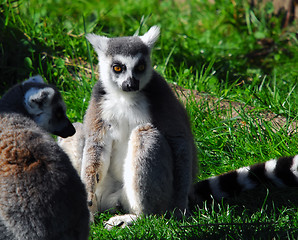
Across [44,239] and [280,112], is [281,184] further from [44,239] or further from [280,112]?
[44,239]

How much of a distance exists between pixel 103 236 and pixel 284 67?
4124 millimetres

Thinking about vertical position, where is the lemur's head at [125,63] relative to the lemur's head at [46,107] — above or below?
above

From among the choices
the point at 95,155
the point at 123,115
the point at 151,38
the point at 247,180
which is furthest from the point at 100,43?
the point at 247,180

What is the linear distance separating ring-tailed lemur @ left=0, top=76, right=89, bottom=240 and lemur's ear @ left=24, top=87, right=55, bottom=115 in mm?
291

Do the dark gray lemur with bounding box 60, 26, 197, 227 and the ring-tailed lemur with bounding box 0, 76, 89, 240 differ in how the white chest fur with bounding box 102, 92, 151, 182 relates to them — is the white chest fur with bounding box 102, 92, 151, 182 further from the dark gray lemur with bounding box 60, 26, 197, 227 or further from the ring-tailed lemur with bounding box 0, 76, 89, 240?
the ring-tailed lemur with bounding box 0, 76, 89, 240

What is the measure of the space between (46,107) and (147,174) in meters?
0.93

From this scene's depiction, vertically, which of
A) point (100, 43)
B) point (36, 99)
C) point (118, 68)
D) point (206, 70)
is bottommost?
point (206, 70)

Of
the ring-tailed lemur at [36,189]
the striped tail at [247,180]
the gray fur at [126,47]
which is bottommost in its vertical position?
the striped tail at [247,180]

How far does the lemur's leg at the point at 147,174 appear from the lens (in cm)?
373

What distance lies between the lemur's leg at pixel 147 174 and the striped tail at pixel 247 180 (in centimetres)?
45

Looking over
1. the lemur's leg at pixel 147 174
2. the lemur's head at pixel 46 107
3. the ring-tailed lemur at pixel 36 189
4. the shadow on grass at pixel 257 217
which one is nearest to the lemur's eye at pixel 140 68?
the lemur's leg at pixel 147 174

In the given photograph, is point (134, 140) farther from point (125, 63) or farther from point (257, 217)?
point (257, 217)

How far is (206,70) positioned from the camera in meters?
5.77

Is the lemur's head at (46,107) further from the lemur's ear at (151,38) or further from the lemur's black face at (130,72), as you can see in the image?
the lemur's ear at (151,38)
